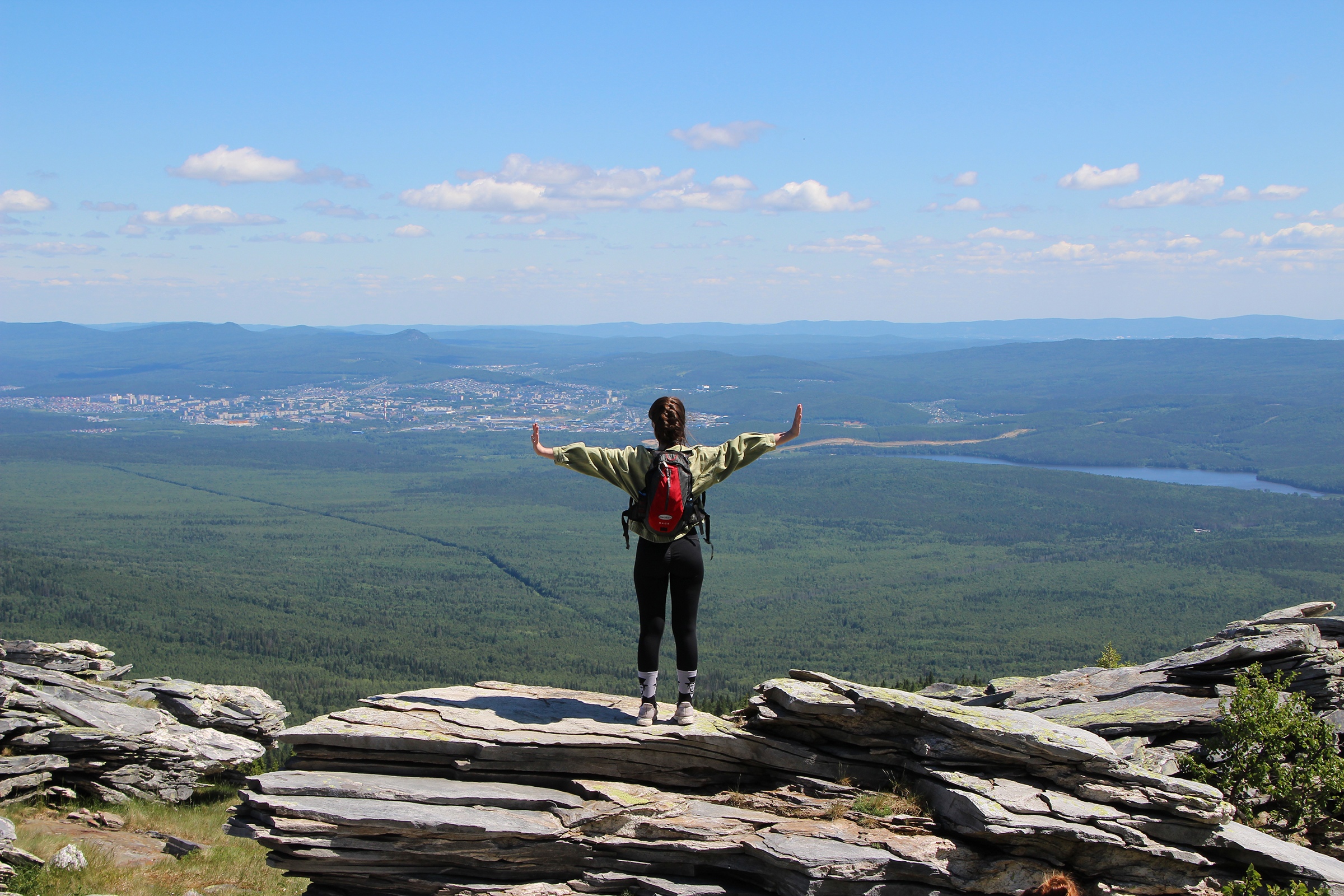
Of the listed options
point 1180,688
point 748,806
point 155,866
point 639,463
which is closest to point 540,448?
point 639,463

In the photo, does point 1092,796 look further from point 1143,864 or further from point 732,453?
point 732,453

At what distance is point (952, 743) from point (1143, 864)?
2.20 m

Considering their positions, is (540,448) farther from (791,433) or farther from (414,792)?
(414,792)

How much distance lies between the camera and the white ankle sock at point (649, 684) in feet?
37.1

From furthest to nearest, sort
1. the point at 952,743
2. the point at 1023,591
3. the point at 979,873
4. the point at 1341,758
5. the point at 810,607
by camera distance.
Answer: the point at 1023,591
the point at 810,607
the point at 1341,758
the point at 952,743
the point at 979,873

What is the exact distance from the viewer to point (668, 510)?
34.7 feet

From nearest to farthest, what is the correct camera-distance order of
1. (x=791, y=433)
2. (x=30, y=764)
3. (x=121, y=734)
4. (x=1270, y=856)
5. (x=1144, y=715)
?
1. (x=1270, y=856)
2. (x=791, y=433)
3. (x=1144, y=715)
4. (x=30, y=764)
5. (x=121, y=734)

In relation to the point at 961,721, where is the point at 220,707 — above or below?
below

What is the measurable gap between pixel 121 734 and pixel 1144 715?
1827 cm

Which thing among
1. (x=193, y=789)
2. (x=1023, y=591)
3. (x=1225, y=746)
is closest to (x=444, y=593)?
(x=1023, y=591)

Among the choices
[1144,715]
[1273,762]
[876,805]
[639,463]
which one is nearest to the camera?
[876,805]

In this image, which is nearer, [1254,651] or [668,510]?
[668,510]

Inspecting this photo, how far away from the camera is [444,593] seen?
443ft

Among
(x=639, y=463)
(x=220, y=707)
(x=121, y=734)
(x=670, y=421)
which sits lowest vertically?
(x=220, y=707)
